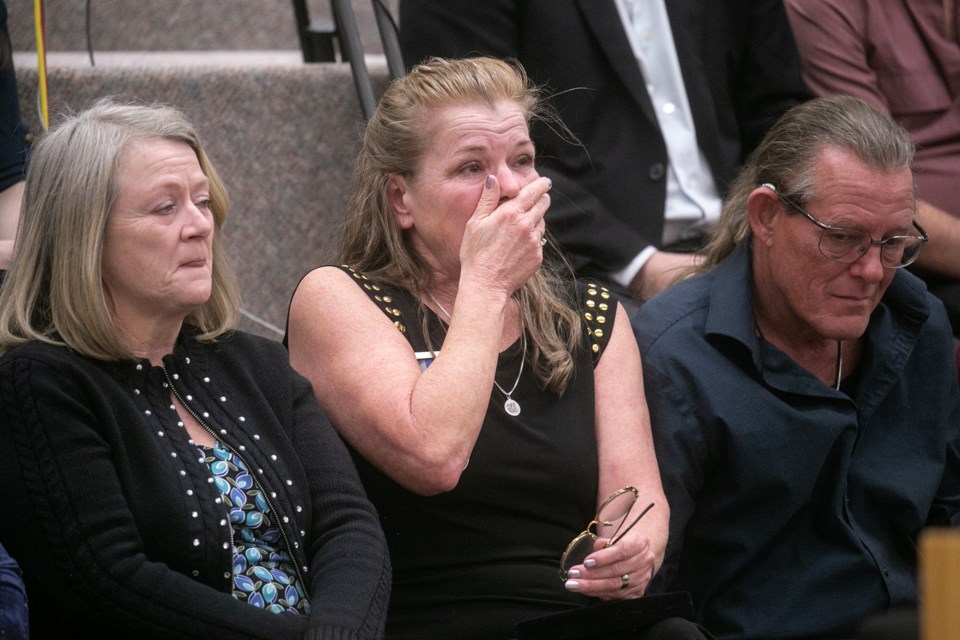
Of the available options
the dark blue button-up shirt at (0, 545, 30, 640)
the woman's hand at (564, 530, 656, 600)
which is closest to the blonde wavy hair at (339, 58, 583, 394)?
the woman's hand at (564, 530, 656, 600)

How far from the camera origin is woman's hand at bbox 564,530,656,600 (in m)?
2.19

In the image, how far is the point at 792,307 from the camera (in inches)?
104

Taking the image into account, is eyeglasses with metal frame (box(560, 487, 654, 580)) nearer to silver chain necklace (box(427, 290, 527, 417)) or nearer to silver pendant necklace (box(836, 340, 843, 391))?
silver chain necklace (box(427, 290, 527, 417))

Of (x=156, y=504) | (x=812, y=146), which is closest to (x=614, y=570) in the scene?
(x=156, y=504)

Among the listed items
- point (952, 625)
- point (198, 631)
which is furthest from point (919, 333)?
point (952, 625)

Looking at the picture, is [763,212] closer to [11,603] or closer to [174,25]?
[11,603]

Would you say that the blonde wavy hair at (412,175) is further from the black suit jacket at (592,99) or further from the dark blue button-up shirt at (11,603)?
the dark blue button-up shirt at (11,603)

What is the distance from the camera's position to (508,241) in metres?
2.38

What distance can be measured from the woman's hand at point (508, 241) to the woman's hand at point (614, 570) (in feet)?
1.64

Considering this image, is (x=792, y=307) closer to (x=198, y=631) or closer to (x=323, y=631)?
(x=323, y=631)

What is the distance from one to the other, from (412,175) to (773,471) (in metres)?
0.91

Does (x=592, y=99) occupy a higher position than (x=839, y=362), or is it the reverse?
(x=592, y=99)

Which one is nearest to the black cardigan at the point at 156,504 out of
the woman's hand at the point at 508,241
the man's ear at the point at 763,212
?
the woman's hand at the point at 508,241

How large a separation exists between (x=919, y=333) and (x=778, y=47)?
1.09 metres
